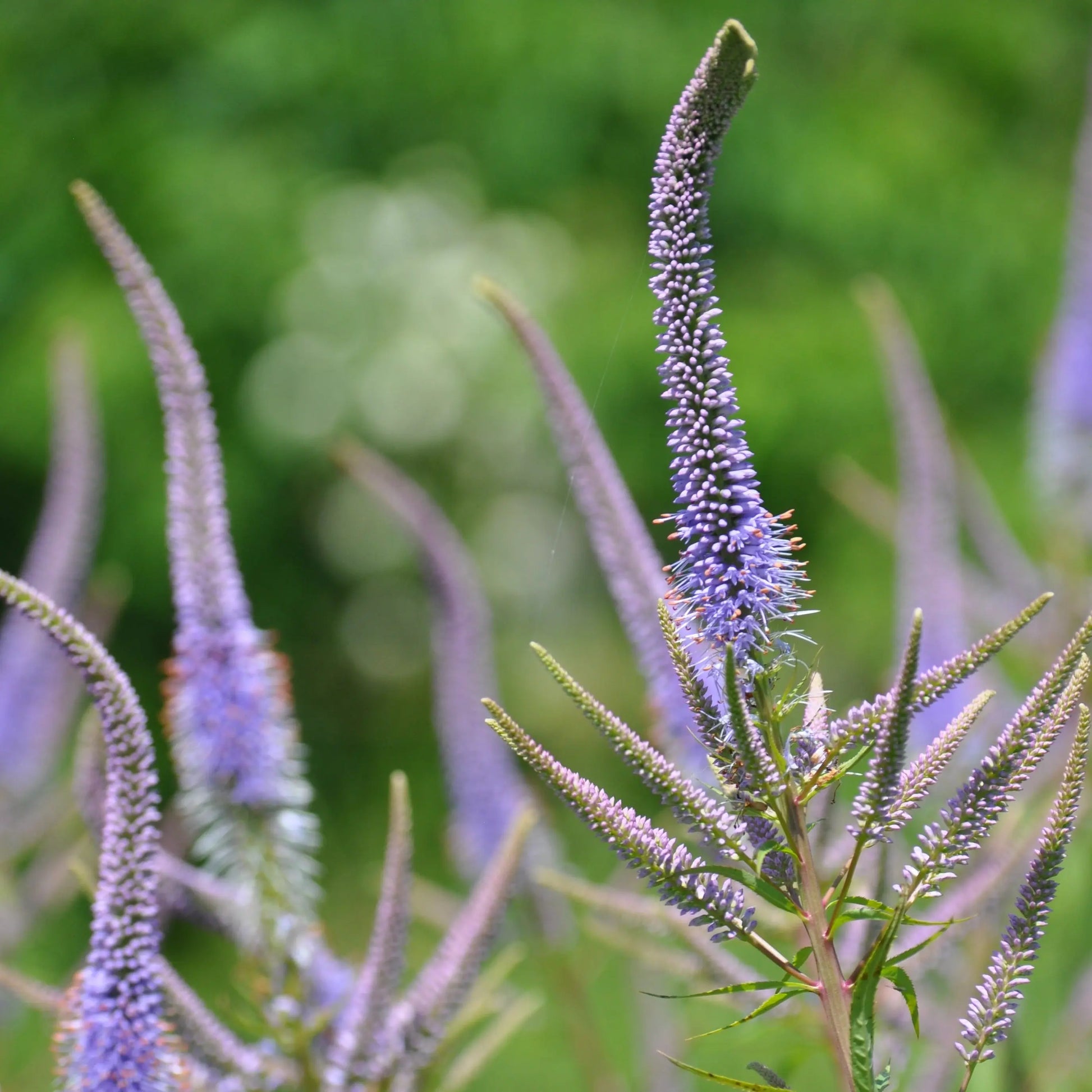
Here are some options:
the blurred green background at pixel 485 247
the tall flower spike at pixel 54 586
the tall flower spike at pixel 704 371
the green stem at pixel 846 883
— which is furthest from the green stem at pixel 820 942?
the blurred green background at pixel 485 247

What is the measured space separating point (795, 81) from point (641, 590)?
11.2 meters

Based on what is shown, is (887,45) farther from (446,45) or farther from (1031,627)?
(1031,627)

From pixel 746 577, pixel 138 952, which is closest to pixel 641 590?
pixel 746 577

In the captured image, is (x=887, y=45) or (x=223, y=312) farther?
(x=887, y=45)

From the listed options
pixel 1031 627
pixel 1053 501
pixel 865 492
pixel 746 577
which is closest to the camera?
pixel 746 577

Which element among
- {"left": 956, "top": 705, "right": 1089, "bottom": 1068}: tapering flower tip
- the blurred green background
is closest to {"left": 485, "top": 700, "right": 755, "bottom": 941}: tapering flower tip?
{"left": 956, "top": 705, "right": 1089, "bottom": 1068}: tapering flower tip

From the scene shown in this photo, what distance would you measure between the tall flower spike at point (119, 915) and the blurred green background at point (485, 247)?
8804 millimetres

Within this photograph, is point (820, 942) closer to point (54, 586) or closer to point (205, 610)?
point (205, 610)

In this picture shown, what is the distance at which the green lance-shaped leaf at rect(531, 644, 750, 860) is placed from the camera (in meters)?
1.30

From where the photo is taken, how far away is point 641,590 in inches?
82.5

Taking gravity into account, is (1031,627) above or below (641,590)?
below

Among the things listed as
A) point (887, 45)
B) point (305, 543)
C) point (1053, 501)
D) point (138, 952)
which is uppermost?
point (887, 45)

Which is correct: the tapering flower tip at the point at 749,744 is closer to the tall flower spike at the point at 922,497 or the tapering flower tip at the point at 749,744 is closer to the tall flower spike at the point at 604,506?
the tall flower spike at the point at 604,506

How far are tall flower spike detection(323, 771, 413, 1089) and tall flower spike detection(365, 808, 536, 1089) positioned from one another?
5 centimetres
